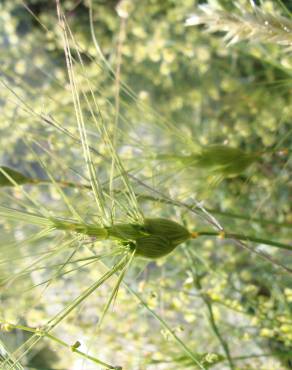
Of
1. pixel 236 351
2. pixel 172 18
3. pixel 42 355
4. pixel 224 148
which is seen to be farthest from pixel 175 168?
pixel 42 355

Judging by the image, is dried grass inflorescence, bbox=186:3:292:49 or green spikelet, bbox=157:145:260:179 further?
green spikelet, bbox=157:145:260:179

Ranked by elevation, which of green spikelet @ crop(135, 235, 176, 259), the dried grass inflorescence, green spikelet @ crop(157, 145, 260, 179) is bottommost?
green spikelet @ crop(135, 235, 176, 259)

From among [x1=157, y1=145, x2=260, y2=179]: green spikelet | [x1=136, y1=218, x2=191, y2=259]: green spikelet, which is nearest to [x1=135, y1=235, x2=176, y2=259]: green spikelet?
[x1=136, y1=218, x2=191, y2=259]: green spikelet

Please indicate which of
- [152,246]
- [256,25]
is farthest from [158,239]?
[256,25]

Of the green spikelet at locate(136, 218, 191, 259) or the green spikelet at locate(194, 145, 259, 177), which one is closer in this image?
the green spikelet at locate(136, 218, 191, 259)

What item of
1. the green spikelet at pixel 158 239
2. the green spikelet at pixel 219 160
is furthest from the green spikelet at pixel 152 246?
the green spikelet at pixel 219 160

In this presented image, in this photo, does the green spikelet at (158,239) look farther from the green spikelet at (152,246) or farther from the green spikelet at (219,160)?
the green spikelet at (219,160)

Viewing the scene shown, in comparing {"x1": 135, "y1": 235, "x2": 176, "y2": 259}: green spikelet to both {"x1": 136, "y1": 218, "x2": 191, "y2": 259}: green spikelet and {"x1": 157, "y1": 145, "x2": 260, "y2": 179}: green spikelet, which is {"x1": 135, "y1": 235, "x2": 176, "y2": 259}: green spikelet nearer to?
{"x1": 136, "y1": 218, "x2": 191, "y2": 259}: green spikelet

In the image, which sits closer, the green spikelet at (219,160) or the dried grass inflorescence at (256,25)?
the dried grass inflorescence at (256,25)

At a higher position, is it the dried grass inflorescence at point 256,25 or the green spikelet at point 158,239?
the dried grass inflorescence at point 256,25

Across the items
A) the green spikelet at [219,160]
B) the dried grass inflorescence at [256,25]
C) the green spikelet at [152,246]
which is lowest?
the green spikelet at [152,246]

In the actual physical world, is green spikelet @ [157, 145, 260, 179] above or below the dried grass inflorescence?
above

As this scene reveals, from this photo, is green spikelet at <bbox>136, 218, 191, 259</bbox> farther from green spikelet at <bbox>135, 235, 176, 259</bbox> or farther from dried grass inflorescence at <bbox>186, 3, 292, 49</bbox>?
dried grass inflorescence at <bbox>186, 3, 292, 49</bbox>
